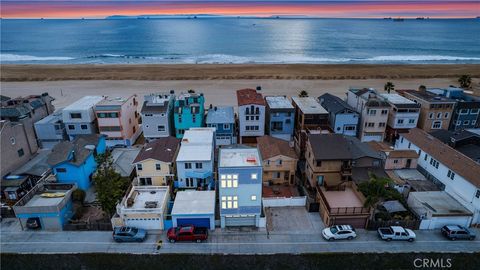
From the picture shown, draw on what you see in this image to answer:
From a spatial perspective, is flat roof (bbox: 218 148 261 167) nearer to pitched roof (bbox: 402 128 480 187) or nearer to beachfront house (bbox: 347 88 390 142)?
pitched roof (bbox: 402 128 480 187)

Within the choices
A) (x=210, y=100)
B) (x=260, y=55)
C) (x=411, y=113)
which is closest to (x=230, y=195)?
(x=411, y=113)

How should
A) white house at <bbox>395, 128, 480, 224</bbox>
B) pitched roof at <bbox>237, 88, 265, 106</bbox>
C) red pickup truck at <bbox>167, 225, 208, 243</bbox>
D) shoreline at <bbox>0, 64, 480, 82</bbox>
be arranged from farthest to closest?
shoreline at <bbox>0, 64, 480, 82</bbox>
pitched roof at <bbox>237, 88, 265, 106</bbox>
white house at <bbox>395, 128, 480, 224</bbox>
red pickup truck at <bbox>167, 225, 208, 243</bbox>

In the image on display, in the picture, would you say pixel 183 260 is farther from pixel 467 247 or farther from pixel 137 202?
pixel 467 247

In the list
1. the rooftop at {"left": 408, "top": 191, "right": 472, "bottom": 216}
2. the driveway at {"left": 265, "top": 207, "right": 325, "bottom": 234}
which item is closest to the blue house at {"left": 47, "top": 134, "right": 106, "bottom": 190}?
the driveway at {"left": 265, "top": 207, "right": 325, "bottom": 234}

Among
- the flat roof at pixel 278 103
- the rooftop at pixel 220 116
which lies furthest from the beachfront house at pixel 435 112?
the rooftop at pixel 220 116

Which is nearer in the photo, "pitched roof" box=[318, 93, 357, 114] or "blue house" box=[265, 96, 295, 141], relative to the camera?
"blue house" box=[265, 96, 295, 141]
